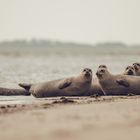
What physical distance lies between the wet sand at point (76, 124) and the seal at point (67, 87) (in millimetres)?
3349

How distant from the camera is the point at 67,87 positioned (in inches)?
458

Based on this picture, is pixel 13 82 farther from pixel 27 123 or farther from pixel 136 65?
pixel 27 123

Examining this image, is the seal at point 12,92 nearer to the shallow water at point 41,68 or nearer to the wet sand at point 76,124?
the shallow water at point 41,68

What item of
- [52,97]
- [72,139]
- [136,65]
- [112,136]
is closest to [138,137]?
[112,136]

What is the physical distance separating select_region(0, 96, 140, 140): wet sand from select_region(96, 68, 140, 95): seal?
3360 mm

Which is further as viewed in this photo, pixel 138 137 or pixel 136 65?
pixel 136 65

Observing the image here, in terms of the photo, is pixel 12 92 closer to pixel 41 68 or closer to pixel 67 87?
pixel 67 87

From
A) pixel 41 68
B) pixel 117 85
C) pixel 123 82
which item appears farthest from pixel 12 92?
pixel 41 68

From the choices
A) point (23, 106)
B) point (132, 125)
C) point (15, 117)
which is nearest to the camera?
point (132, 125)

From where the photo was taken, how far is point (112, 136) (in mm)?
5660

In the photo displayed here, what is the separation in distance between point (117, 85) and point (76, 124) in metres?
5.30

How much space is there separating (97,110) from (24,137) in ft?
7.06

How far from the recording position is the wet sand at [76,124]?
18.8 ft

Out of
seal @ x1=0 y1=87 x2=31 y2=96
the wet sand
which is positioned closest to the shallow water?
seal @ x1=0 y1=87 x2=31 y2=96
